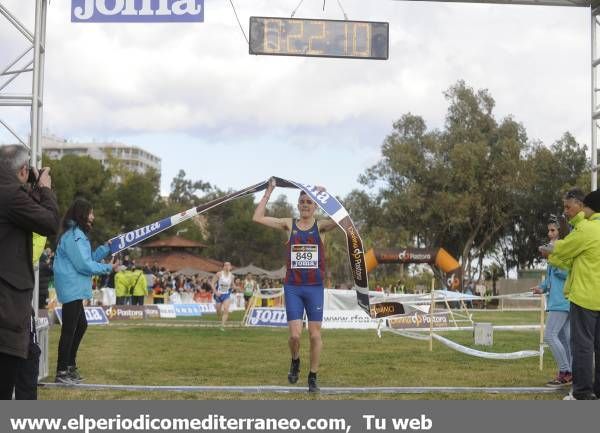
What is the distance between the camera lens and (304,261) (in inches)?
364

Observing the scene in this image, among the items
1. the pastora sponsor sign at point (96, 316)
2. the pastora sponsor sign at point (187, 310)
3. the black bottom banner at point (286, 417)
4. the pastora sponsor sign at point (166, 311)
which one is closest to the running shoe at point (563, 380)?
the black bottom banner at point (286, 417)

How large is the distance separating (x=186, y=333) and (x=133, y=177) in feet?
199

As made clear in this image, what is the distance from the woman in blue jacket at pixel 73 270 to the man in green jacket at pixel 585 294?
5.04 meters

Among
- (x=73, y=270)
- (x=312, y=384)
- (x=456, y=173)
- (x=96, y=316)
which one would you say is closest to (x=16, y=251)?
(x=73, y=270)

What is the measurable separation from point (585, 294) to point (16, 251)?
5.61 meters

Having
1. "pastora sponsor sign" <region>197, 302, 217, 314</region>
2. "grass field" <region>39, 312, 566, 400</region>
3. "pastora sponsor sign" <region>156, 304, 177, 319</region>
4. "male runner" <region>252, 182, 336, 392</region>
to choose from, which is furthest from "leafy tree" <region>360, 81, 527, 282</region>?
"male runner" <region>252, 182, 336, 392</region>

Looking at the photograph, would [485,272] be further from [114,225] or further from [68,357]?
[68,357]

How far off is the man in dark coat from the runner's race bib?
429 centimetres

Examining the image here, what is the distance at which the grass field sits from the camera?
9.18 m

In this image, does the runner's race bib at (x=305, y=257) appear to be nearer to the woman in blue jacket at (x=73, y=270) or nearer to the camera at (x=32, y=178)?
the woman in blue jacket at (x=73, y=270)

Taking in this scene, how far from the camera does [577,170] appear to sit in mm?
63344

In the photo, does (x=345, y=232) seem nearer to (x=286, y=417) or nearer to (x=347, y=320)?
(x=286, y=417)

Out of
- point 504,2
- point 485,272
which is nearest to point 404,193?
point 485,272

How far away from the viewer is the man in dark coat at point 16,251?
16.4ft
